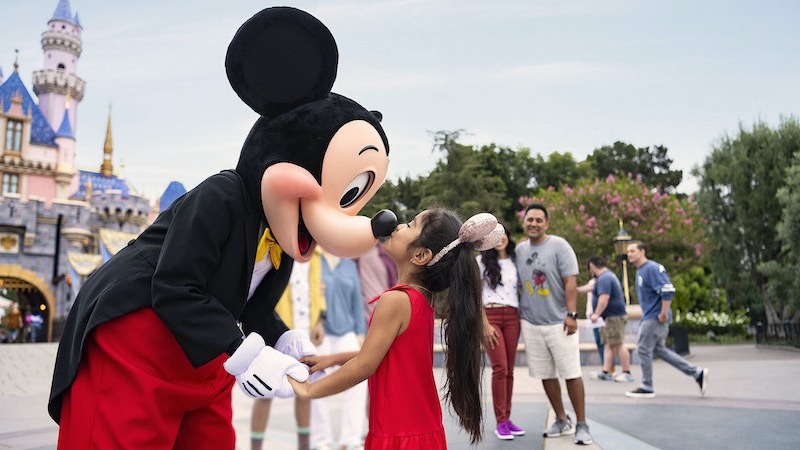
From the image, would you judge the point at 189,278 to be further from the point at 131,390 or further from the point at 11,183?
the point at 11,183

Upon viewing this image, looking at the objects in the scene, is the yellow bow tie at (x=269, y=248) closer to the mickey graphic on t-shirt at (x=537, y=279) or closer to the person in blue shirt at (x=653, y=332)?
the mickey graphic on t-shirt at (x=537, y=279)

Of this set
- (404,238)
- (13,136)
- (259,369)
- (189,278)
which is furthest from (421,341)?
(13,136)

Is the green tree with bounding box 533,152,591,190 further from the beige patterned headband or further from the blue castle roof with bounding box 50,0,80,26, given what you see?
the beige patterned headband

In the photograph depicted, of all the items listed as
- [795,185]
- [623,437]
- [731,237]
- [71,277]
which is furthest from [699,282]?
[71,277]

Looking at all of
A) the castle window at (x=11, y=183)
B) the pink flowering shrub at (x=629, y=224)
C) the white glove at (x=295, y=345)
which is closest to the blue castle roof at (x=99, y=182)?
the castle window at (x=11, y=183)

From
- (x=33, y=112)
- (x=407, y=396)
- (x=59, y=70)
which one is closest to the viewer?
(x=407, y=396)

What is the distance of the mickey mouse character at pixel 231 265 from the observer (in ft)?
6.56

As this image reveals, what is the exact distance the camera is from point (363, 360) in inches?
87.6

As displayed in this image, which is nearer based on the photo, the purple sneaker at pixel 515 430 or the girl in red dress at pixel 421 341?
the girl in red dress at pixel 421 341

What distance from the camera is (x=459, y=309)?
7.93 ft

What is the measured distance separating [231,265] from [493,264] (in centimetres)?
337

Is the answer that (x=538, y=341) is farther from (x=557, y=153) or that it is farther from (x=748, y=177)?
(x=557, y=153)

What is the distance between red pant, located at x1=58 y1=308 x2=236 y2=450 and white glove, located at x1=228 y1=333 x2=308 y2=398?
0.23 meters

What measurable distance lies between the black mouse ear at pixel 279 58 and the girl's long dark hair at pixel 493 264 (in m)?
3.08
